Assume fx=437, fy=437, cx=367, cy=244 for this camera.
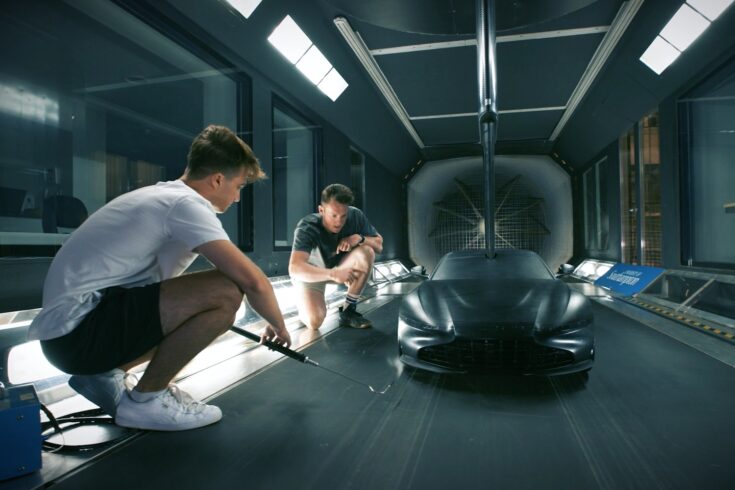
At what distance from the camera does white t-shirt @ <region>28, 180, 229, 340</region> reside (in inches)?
54.7

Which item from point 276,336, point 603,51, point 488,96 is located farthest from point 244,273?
point 603,51

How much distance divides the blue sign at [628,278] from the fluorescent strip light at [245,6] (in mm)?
4909

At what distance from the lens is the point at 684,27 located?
3744 millimetres

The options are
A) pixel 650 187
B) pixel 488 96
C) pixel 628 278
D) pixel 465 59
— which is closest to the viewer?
pixel 488 96

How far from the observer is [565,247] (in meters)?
8.17

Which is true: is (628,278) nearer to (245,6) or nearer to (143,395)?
(245,6)

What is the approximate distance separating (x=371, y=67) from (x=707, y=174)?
3.74 m

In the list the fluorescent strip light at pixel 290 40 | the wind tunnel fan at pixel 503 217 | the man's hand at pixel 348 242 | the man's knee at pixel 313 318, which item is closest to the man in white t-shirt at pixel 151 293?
the man's knee at pixel 313 318

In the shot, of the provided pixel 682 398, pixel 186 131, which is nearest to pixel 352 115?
pixel 186 131

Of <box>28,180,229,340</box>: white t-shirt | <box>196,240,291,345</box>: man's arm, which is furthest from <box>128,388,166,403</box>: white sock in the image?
<box>196,240,291,345</box>: man's arm

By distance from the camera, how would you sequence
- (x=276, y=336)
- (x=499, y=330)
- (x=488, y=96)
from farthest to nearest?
(x=488, y=96), (x=499, y=330), (x=276, y=336)

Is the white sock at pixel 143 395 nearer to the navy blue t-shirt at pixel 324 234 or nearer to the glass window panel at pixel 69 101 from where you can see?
the glass window panel at pixel 69 101

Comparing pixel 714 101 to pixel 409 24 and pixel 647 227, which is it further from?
pixel 409 24

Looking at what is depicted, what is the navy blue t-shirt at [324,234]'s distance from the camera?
334 cm
